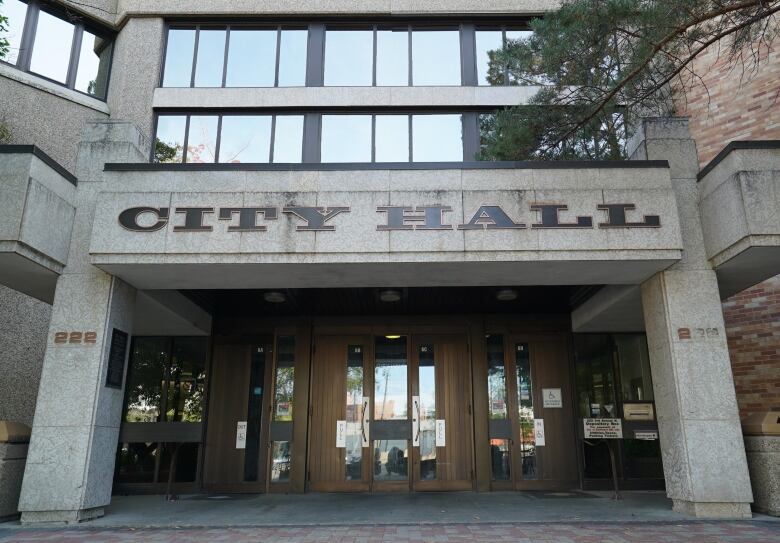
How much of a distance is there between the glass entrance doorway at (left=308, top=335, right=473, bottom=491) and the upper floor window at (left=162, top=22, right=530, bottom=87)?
20.2ft

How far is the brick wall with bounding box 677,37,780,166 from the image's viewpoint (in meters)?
11.1

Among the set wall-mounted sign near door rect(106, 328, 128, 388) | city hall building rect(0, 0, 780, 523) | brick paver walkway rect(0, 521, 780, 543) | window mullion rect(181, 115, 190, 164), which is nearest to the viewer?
brick paver walkway rect(0, 521, 780, 543)

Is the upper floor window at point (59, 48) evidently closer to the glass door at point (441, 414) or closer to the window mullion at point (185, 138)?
the window mullion at point (185, 138)

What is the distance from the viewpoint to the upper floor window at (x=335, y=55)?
1309 cm

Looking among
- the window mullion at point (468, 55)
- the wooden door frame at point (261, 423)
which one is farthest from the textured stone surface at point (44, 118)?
the window mullion at point (468, 55)

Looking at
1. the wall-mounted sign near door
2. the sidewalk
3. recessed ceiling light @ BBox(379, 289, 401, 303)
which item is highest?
recessed ceiling light @ BBox(379, 289, 401, 303)

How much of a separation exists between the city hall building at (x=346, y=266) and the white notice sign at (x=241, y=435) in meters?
0.04

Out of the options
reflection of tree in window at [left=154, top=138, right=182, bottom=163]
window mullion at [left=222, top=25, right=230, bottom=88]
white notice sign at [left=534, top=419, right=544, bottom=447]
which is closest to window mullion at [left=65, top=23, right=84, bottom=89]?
reflection of tree in window at [left=154, top=138, right=182, bottom=163]

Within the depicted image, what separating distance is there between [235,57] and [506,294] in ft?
28.1

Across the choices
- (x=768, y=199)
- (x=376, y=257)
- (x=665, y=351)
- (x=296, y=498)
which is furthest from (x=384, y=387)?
(x=768, y=199)

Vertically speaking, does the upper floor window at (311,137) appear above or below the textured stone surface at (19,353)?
above

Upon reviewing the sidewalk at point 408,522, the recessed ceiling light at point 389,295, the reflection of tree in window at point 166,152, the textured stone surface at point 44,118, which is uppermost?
the textured stone surface at point 44,118

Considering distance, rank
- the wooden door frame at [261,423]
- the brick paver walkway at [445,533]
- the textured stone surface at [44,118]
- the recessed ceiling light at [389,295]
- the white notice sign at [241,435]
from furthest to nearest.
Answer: the textured stone surface at [44,118]
the white notice sign at [241,435]
the wooden door frame at [261,423]
the recessed ceiling light at [389,295]
the brick paver walkway at [445,533]

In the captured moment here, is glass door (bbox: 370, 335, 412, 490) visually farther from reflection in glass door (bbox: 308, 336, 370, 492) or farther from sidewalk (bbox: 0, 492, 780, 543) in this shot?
sidewalk (bbox: 0, 492, 780, 543)
